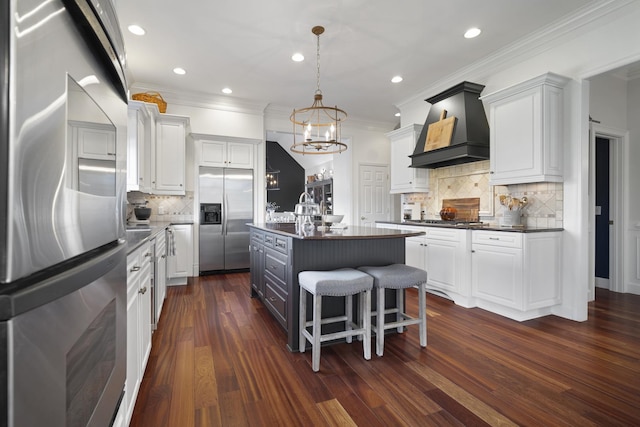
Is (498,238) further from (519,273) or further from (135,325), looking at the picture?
(135,325)

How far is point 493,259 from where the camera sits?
3.35 metres

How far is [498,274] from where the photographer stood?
3.29m

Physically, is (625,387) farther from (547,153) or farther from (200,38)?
(200,38)

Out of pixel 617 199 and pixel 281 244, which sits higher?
pixel 617 199

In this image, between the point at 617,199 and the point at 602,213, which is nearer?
the point at 617,199

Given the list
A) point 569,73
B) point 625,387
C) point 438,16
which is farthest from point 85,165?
point 569,73

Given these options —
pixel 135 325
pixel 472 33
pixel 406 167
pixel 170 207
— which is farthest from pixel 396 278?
pixel 170 207

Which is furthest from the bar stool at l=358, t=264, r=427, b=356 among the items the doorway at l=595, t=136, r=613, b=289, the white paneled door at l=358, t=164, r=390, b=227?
the white paneled door at l=358, t=164, r=390, b=227

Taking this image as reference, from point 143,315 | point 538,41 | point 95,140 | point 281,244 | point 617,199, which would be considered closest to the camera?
point 95,140

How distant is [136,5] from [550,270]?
189 inches

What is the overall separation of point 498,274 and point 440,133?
204 cm

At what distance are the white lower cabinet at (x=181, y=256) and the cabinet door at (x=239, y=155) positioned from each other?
1309 mm

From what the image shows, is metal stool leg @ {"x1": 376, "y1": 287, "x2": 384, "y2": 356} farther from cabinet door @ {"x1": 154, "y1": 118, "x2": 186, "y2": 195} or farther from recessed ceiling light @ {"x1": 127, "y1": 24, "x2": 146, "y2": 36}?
cabinet door @ {"x1": 154, "y1": 118, "x2": 186, "y2": 195}

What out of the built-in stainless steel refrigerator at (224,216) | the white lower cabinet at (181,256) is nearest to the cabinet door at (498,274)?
the built-in stainless steel refrigerator at (224,216)
